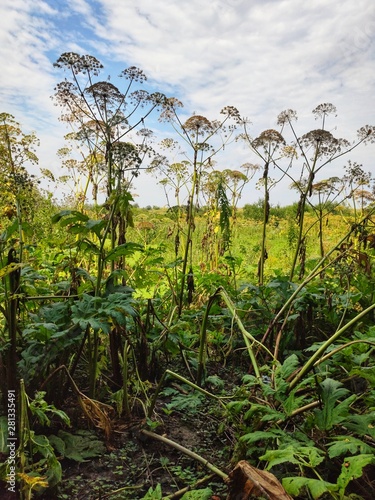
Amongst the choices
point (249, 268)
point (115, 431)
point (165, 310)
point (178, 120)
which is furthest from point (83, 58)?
point (249, 268)

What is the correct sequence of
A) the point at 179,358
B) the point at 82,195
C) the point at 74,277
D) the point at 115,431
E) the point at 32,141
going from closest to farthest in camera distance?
1. the point at 115,431
2. the point at 74,277
3. the point at 179,358
4. the point at 32,141
5. the point at 82,195

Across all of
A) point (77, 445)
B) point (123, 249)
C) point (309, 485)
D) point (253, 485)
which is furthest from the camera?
point (123, 249)

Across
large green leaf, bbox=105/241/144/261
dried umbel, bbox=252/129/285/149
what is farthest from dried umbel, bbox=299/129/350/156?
large green leaf, bbox=105/241/144/261

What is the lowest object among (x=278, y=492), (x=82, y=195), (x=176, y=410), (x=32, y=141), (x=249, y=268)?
(x=176, y=410)

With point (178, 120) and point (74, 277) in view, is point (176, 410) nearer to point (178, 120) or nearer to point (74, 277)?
point (74, 277)

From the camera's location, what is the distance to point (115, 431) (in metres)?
2.29

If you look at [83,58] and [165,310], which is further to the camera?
[165,310]

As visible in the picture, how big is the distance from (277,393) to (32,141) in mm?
3398

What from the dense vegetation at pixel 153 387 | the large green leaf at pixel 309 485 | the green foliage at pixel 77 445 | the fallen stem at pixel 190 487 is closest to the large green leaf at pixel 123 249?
the dense vegetation at pixel 153 387

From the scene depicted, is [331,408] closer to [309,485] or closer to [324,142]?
[309,485]

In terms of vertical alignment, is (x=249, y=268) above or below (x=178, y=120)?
below

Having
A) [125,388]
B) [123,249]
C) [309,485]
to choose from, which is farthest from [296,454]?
[123,249]

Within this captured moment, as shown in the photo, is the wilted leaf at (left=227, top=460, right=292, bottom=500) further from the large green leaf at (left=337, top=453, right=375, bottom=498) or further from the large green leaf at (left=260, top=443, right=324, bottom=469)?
the large green leaf at (left=337, top=453, right=375, bottom=498)

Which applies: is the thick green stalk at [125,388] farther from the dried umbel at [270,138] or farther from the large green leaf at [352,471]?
the dried umbel at [270,138]
